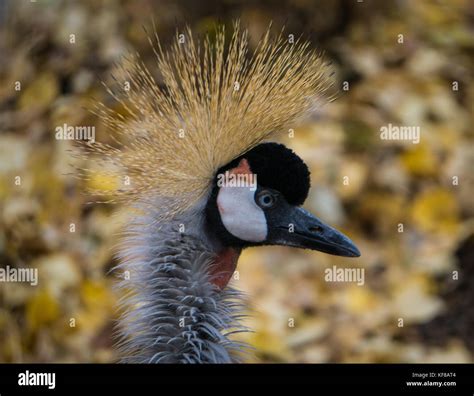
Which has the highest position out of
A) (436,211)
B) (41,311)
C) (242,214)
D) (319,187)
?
(319,187)

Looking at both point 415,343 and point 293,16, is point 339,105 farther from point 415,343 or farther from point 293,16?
point 415,343

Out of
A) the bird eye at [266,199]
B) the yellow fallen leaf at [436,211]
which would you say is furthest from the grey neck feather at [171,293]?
the yellow fallen leaf at [436,211]

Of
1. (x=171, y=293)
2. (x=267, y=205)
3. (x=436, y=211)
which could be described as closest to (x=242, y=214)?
(x=267, y=205)

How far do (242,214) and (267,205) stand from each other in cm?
7

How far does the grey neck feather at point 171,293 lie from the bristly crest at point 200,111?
65 mm

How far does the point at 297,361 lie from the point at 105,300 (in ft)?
2.60

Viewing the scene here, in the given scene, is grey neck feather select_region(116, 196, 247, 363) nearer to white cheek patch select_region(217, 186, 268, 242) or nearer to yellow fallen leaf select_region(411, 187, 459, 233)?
white cheek patch select_region(217, 186, 268, 242)

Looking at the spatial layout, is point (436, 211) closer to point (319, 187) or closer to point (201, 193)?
point (319, 187)

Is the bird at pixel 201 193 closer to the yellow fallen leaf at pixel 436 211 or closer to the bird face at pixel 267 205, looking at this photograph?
the bird face at pixel 267 205

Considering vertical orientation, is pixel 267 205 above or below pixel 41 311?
above

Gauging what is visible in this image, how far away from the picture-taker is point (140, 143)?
182cm

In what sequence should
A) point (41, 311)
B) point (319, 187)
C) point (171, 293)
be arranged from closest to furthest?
1. point (171, 293)
2. point (41, 311)
3. point (319, 187)

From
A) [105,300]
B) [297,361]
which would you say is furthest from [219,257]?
[105,300]

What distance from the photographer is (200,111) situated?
1842 mm
